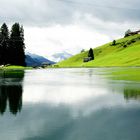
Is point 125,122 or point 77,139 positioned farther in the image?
point 125,122

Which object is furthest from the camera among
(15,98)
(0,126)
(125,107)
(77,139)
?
(15,98)

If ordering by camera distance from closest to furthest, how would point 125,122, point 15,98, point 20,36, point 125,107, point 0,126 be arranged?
point 0,126 < point 125,122 < point 125,107 < point 15,98 < point 20,36

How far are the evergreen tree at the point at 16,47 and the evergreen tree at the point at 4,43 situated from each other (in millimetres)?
2223

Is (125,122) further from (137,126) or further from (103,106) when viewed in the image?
(103,106)

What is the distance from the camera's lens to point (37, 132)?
19422mm

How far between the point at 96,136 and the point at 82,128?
1976 mm

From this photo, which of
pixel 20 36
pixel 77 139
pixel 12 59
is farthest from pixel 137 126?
pixel 20 36

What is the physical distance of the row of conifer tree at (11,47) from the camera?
156 meters

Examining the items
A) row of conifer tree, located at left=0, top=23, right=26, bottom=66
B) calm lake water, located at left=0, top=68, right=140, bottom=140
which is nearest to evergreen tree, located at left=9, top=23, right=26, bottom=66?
row of conifer tree, located at left=0, top=23, right=26, bottom=66

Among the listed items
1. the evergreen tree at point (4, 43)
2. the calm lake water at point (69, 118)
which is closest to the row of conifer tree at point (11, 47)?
the evergreen tree at point (4, 43)

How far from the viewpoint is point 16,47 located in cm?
15938

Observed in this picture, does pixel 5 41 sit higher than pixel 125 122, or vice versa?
pixel 5 41

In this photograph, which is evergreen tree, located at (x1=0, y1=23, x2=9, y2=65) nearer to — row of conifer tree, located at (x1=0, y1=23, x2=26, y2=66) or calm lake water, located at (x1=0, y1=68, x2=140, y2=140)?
row of conifer tree, located at (x1=0, y1=23, x2=26, y2=66)

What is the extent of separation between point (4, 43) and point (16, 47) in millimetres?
5452
